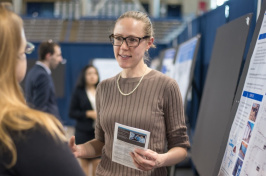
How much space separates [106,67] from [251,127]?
23.9 feet

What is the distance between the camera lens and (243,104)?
4.95 feet

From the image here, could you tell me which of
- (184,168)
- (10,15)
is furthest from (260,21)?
(184,168)

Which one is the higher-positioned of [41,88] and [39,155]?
[39,155]

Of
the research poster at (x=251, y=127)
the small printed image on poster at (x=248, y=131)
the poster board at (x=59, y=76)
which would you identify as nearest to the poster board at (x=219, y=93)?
the research poster at (x=251, y=127)

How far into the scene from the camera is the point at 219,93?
232 cm

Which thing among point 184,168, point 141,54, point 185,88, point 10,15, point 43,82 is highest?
point 10,15

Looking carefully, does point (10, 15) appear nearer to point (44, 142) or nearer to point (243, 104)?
point (44, 142)

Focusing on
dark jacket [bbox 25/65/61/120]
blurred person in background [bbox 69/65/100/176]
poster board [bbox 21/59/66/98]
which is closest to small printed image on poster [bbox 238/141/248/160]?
blurred person in background [bbox 69/65/100/176]

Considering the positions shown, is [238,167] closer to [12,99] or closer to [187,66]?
[12,99]

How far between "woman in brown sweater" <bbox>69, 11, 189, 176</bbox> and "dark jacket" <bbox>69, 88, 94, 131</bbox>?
2425 mm

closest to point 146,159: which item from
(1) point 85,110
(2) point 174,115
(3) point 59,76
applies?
(2) point 174,115

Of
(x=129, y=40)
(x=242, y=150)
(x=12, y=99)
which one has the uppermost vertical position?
(x=129, y=40)

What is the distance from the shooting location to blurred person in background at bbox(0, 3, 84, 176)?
33.5 inches

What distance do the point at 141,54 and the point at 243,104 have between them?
533 millimetres
